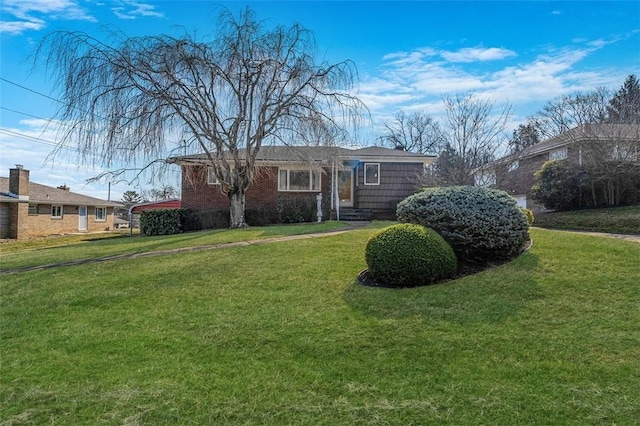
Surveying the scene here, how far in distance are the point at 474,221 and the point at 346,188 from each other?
14.4 metres

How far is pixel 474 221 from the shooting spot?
7211mm

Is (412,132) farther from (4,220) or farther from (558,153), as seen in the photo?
(4,220)

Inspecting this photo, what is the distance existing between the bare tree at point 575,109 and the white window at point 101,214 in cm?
3614

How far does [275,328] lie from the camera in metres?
4.90

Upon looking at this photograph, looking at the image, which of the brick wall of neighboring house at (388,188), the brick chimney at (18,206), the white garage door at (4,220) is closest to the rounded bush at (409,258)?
the brick wall of neighboring house at (388,188)

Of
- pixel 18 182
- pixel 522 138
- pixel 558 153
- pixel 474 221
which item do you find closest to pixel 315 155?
pixel 474 221

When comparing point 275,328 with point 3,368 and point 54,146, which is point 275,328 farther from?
point 54,146

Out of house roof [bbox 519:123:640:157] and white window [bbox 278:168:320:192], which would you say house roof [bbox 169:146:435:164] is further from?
house roof [bbox 519:123:640:157]

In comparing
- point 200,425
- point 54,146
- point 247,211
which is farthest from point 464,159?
point 200,425

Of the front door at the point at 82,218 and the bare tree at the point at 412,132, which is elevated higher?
the bare tree at the point at 412,132

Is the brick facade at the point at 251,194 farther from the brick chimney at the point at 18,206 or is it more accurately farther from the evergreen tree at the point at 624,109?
the brick chimney at the point at 18,206

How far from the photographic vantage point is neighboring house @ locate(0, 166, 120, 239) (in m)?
26.4

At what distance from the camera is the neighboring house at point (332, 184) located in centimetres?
1953

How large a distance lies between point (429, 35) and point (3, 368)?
12.2 m
